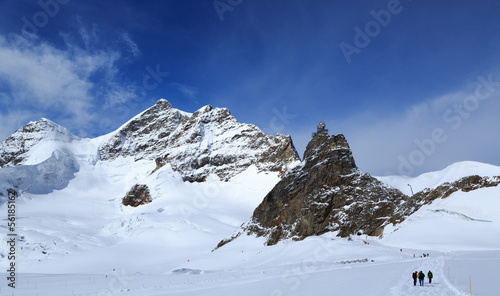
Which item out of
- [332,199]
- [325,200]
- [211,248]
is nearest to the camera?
[332,199]

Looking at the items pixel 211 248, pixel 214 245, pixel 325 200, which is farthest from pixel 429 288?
pixel 214 245

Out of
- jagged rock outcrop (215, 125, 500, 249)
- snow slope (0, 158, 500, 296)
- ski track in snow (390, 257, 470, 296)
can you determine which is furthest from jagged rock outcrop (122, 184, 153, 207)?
ski track in snow (390, 257, 470, 296)

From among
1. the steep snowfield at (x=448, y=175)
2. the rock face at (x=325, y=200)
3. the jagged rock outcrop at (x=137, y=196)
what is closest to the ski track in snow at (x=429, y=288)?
the rock face at (x=325, y=200)

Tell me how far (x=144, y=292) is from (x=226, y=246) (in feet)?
183

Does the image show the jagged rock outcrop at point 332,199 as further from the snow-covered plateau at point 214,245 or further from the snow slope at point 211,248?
the snow slope at point 211,248

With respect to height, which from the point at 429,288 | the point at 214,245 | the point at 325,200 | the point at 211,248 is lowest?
the point at 211,248

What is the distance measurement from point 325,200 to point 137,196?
121m

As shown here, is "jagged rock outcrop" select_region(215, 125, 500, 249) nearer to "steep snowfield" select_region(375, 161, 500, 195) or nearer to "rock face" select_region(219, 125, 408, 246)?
"rock face" select_region(219, 125, 408, 246)

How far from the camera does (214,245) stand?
10950 cm

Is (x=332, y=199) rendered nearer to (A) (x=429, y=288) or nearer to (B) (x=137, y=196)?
(A) (x=429, y=288)

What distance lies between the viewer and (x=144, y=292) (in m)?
34.0

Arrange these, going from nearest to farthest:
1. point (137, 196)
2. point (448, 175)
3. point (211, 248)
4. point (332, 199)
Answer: point (332, 199)
point (448, 175)
point (211, 248)
point (137, 196)

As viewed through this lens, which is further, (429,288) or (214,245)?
(214,245)

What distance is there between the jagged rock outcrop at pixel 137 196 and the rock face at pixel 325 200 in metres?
94.9
